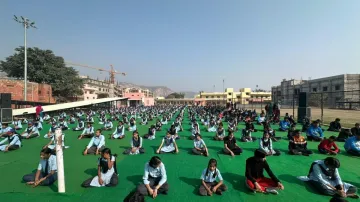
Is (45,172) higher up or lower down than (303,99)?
lower down

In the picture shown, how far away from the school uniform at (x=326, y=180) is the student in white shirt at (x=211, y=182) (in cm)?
233

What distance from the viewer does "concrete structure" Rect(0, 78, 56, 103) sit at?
30889mm

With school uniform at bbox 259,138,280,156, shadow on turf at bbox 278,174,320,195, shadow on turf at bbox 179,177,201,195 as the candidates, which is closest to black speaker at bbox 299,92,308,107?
school uniform at bbox 259,138,280,156

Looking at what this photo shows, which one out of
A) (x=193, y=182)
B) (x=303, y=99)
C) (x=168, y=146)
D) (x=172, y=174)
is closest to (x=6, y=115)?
(x=168, y=146)

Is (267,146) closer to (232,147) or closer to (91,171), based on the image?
(232,147)

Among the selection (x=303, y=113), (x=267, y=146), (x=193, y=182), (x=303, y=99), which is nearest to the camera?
(x=193, y=182)

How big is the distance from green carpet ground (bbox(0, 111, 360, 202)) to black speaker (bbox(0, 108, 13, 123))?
33.8ft

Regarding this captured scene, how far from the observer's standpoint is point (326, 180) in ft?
16.0

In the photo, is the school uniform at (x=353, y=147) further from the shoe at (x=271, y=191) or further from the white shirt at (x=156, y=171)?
the white shirt at (x=156, y=171)

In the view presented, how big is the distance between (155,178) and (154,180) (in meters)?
0.05

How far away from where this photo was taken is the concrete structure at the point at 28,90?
101 ft

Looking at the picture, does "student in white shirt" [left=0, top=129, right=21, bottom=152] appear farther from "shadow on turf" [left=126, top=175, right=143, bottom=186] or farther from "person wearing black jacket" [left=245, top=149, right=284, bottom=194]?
"person wearing black jacket" [left=245, top=149, right=284, bottom=194]

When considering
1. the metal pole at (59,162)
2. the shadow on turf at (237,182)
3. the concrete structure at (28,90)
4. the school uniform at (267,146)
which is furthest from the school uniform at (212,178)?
the concrete structure at (28,90)

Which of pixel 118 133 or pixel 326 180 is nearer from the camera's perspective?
pixel 326 180
